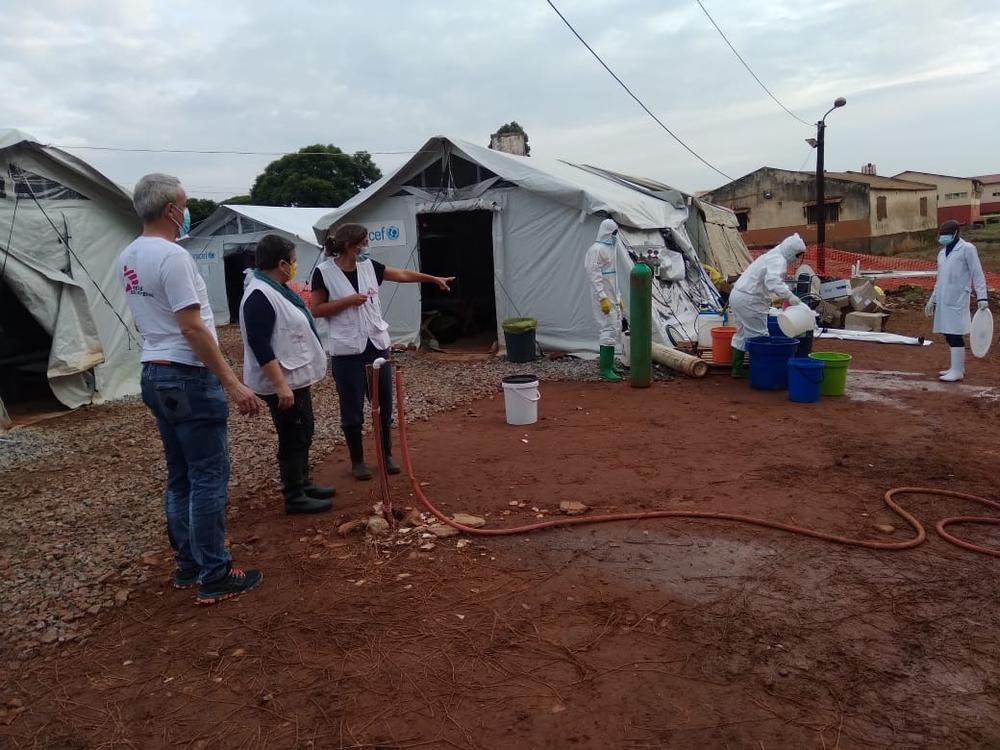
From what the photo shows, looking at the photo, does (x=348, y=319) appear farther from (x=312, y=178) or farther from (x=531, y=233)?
(x=312, y=178)

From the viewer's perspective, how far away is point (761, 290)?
7648 millimetres

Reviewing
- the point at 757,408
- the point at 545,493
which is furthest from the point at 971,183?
the point at 545,493

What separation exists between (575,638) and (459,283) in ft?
40.0

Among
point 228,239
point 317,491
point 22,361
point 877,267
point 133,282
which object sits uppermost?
Result: point 228,239

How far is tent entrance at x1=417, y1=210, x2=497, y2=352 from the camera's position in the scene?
12.5 m

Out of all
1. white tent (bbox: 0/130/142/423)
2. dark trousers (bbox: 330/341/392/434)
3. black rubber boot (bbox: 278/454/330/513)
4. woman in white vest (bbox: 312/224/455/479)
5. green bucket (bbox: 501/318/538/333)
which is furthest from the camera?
green bucket (bbox: 501/318/538/333)

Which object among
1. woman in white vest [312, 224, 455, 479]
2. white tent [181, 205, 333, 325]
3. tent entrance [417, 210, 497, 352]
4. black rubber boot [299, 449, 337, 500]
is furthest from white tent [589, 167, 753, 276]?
black rubber boot [299, 449, 337, 500]

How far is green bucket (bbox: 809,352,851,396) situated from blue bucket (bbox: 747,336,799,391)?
397 mm

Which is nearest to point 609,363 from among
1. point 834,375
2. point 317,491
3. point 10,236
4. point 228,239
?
point 834,375

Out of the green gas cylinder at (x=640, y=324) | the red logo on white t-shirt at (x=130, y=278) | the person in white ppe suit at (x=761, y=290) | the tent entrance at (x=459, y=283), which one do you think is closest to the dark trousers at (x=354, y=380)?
the red logo on white t-shirt at (x=130, y=278)

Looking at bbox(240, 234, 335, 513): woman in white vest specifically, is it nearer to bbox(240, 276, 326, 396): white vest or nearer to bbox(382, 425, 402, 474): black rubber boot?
bbox(240, 276, 326, 396): white vest

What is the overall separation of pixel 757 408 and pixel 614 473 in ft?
8.52

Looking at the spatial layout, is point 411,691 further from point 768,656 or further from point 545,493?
point 545,493

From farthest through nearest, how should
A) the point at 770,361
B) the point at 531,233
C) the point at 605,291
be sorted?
the point at 531,233, the point at 605,291, the point at 770,361
